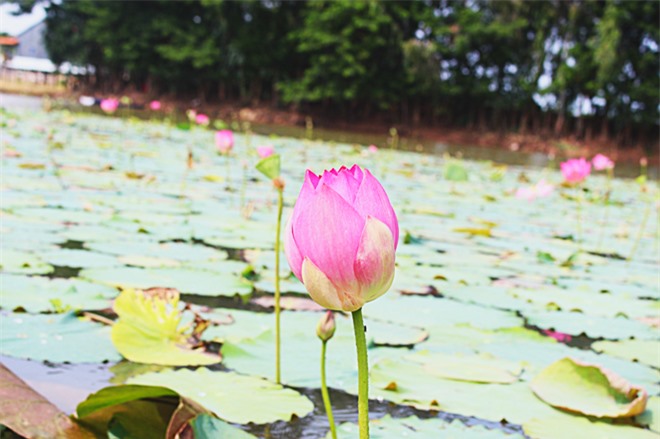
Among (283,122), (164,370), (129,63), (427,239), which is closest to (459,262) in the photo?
(427,239)

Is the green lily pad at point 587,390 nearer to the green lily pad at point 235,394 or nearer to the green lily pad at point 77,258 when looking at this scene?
the green lily pad at point 235,394

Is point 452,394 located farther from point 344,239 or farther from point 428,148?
point 428,148

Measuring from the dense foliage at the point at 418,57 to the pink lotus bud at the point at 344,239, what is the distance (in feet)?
46.7

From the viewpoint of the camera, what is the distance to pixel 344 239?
38cm

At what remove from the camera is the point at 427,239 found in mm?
2047

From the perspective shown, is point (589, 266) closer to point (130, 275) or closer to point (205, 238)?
point (205, 238)

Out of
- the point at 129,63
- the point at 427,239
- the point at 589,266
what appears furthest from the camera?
the point at 129,63

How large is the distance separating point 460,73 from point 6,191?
14.8m

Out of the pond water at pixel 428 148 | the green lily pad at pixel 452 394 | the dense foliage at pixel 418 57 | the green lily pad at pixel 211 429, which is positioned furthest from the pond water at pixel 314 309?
the dense foliage at pixel 418 57

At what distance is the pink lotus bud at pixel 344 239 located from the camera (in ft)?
1.24

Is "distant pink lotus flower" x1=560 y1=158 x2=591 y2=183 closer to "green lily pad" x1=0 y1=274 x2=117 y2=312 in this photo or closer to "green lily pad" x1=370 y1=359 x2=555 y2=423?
"green lily pad" x1=370 y1=359 x2=555 y2=423

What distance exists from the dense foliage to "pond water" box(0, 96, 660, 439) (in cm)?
1270

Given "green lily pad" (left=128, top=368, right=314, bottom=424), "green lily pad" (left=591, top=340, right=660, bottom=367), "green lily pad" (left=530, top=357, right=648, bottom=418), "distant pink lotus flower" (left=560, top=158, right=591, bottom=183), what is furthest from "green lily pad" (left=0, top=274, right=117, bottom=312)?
"distant pink lotus flower" (left=560, top=158, right=591, bottom=183)

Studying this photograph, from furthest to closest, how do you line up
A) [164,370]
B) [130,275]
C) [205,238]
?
[205,238], [130,275], [164,370]
